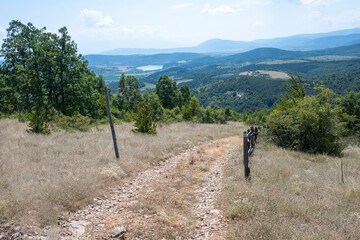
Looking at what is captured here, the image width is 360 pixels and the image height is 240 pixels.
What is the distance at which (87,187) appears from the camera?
6.60 meters

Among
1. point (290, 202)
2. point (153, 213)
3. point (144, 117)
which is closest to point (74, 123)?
point (144, 117)

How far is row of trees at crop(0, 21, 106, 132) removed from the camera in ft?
70.7

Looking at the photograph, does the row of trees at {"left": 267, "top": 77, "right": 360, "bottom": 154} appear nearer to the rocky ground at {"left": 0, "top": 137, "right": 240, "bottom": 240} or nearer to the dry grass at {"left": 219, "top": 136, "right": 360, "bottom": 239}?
the dry grass at {"left": 219, "top": 136, "right": 360, "bottom": 239}

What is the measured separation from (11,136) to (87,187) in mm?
8429

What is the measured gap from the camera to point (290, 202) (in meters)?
5.60

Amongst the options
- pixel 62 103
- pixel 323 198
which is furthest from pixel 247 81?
pixel 323 198

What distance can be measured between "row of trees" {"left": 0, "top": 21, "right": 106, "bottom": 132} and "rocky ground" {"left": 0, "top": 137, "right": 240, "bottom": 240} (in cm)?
1659

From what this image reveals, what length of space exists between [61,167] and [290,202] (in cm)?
775

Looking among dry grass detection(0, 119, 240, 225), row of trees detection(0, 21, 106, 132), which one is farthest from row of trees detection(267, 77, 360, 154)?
row of trees detection(0, 21, 106, 132)

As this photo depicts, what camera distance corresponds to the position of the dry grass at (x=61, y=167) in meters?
5.36

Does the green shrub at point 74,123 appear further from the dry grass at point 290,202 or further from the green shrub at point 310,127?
the green shrub at point 310,127

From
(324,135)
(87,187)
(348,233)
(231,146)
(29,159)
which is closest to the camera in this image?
(348,233)

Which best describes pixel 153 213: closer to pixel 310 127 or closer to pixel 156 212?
pixel 156 212

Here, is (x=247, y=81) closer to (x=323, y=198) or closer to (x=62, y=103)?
(x=62, y=103)
